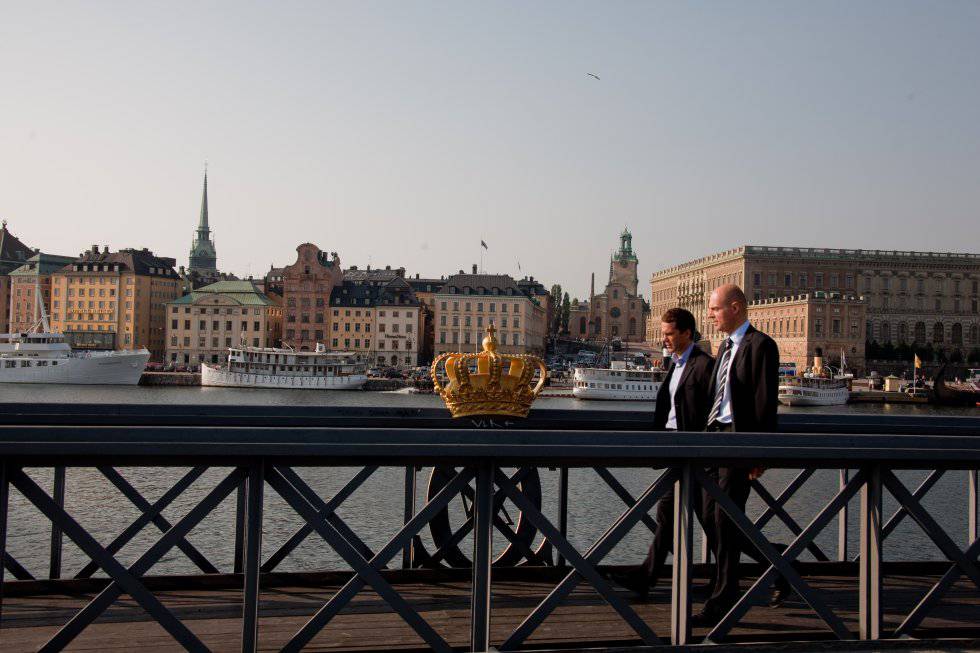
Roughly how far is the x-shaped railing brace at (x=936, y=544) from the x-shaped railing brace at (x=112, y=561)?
372 cm

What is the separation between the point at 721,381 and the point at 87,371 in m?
104

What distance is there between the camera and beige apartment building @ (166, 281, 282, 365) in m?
127

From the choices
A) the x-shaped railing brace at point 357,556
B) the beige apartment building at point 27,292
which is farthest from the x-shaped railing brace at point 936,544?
the beige apartment building at point 27,292

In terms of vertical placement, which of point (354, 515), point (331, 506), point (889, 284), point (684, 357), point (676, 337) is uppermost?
point (889, 284)

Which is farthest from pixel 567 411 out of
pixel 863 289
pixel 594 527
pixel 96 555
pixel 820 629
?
pixel 863 289

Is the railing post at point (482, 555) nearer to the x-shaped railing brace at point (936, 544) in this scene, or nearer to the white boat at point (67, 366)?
the x-shaped railing brace at point (936, 544)

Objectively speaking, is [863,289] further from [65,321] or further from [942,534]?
[942,534]

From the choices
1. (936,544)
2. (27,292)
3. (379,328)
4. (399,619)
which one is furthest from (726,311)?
(27,292)

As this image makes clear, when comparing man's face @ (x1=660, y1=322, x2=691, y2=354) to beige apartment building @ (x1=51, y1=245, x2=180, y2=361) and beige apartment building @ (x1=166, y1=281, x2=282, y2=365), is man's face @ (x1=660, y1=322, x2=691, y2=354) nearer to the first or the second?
beige apartment building @ (x1=166, y1=281, x2=282, y2=365)

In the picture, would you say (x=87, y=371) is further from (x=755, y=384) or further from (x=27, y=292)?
(x=755, y=384)

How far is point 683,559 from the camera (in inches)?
229

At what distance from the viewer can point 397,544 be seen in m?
5.50

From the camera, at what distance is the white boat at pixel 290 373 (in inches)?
3971

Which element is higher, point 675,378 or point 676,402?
point 675,378
